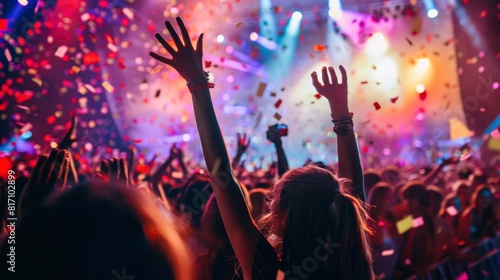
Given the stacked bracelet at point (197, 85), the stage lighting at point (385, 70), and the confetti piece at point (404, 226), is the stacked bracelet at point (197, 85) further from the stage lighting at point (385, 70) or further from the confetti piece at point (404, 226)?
the stage lighting at point (385, 70)

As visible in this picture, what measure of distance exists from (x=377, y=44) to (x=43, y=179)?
1699 centimetres

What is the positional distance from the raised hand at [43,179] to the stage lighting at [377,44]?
54.5ft

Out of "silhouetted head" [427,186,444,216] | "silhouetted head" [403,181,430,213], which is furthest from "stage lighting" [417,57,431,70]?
"silhouetted head" [403,181,430,213]

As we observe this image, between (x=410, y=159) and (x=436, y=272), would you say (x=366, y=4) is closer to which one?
(x=410, y=159)

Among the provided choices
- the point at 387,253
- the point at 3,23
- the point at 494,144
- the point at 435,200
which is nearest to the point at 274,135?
the point at 387,253

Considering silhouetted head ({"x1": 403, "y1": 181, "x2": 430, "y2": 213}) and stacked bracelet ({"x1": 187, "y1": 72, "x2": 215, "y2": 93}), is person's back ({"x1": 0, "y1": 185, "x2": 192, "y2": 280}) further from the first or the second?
silhouetted head ({"x1": 403, "y1": 181, "x2": 430, "y2": 213})

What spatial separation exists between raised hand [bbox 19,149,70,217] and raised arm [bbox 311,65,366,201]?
128 centimetres

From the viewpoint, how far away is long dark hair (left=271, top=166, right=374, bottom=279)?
155 cm

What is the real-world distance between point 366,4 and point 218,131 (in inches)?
639

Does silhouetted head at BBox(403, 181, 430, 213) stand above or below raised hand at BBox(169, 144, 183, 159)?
below

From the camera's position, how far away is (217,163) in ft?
5.03

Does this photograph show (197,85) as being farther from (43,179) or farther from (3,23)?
(3,23)

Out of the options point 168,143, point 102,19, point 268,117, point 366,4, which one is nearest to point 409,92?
point 366,4

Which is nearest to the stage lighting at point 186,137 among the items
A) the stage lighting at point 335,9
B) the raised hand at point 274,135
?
the stage lighting at point 335,9
